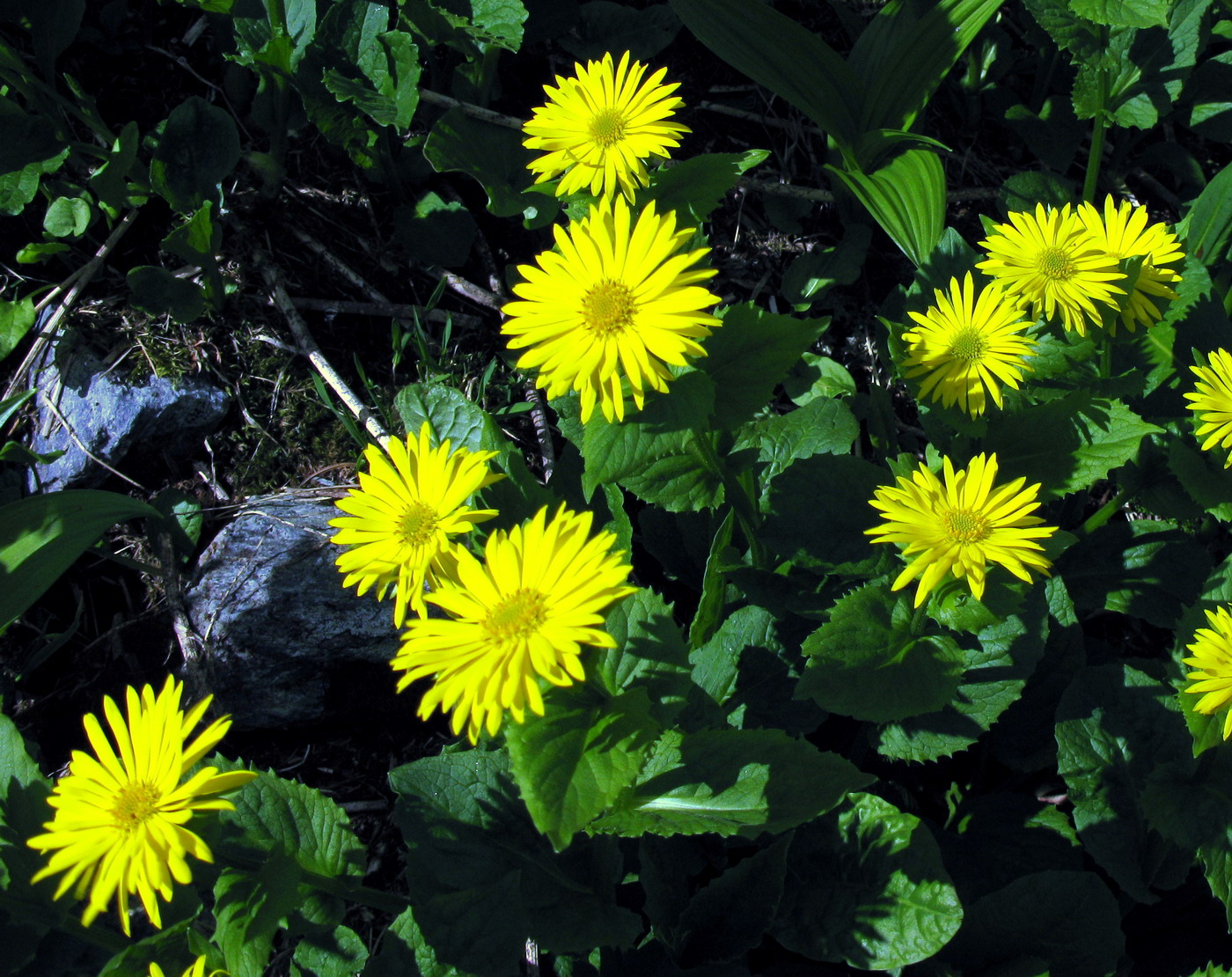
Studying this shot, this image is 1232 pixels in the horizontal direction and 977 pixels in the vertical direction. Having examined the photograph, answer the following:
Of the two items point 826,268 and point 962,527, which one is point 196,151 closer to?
point 826,268

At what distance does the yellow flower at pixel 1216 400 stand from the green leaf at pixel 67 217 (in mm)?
2858

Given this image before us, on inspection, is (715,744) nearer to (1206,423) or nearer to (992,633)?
(992,633)

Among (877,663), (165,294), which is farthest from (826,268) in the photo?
(165,294)

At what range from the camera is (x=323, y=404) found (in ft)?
9.00

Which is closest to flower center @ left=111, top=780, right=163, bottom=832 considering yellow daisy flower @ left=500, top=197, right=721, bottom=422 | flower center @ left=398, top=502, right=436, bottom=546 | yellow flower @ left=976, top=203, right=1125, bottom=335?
flower center @ left=398, top=502, right=436, bottom=546

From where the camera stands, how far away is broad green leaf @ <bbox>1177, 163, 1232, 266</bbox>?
2920mm

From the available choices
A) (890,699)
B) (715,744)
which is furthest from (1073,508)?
(715,744)

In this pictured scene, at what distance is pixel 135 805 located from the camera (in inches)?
57.1

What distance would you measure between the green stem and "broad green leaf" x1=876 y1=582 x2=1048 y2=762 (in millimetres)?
498

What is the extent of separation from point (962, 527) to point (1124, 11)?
164 cm

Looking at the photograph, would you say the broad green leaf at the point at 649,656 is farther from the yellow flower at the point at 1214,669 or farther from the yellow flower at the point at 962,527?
the yellow flower at the point at 1214,669

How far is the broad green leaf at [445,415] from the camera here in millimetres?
2125

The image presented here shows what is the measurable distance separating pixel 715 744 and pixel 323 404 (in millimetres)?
1595

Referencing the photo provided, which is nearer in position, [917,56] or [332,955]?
[332,955]
